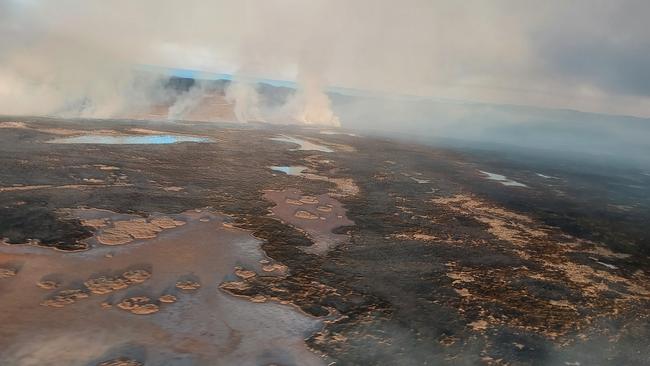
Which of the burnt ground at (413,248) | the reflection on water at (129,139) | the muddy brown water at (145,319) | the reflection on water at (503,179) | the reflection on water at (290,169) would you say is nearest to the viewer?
the muddy brown water at (145,319)

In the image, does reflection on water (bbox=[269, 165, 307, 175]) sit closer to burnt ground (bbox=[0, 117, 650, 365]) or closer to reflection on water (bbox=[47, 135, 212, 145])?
burnt ground (bbox=[0, 117, 650, 365])

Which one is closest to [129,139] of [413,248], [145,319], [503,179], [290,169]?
[290,169]

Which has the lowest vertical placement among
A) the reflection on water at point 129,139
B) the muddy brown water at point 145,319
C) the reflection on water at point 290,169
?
the muddy brown water at point 145,319

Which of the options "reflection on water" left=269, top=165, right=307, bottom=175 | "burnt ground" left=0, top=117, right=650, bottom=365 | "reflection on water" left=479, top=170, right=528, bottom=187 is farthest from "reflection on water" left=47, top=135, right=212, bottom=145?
"reflection on water" left=479, top=170, right=528, bottom=187

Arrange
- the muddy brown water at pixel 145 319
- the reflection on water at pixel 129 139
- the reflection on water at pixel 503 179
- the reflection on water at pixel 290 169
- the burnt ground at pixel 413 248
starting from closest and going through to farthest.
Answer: the muddy brown water at pixel 145 319, the burnt ground at pixel 413 248, the reflection on water at pixel 290 169, the reflection on water at pixel 129 139, the reflection on water at pixel 503 179

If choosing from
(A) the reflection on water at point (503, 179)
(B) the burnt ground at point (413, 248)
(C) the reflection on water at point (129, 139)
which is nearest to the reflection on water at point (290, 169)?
(B) the burnt ground at point (413, 248)

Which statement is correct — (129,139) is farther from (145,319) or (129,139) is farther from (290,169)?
(145,319)

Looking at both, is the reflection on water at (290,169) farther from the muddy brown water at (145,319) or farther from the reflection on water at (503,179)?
the reflection on water at (503,179)
